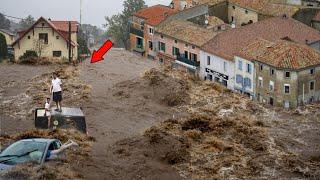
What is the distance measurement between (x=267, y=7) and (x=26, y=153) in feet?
175

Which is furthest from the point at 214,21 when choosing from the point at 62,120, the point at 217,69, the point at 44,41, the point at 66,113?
the point at 62,120

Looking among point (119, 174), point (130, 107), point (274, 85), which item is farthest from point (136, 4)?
point (119, 174)

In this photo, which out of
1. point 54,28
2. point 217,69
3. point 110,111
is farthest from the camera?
point 54,28

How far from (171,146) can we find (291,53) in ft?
77.6

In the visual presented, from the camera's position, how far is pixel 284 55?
5147 centimetres

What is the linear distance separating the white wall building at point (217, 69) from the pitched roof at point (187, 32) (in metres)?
1.69

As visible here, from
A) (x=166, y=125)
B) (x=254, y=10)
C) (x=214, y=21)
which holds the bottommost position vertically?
(x=166, y=125)

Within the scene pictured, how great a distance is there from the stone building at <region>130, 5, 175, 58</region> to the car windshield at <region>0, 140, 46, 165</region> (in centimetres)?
4982

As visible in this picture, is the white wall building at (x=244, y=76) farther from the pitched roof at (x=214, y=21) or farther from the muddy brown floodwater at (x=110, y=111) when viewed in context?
the pitched roof at (x=214, y=21)

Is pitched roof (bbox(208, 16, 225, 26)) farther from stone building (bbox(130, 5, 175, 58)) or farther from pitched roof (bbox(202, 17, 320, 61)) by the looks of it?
pitched roof (bbox(202, 17, 320, 61))

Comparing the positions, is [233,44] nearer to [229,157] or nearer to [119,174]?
[229,157]

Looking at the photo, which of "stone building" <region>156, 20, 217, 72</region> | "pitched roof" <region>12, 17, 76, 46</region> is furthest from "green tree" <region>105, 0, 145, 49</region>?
"pitched roof" <region>12, 17, 76, 46</region>

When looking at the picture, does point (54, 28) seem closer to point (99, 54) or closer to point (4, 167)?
point (99, 54)

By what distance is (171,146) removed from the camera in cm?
3061
